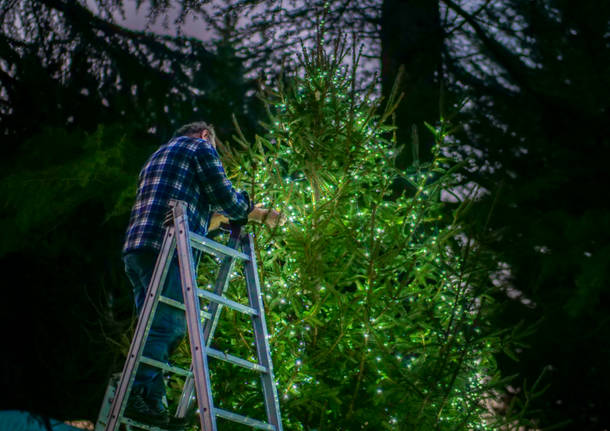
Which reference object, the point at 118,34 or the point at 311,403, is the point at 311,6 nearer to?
the point at 118,34

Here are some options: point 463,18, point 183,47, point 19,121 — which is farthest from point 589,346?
point 19,121

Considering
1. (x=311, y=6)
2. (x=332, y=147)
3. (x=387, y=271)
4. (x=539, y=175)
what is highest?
(x=311, y=6)

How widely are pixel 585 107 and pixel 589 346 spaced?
272 centimetres

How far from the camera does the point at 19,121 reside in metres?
6.43

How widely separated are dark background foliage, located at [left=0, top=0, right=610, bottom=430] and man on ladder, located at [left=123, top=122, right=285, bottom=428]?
214cm

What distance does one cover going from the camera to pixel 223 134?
727 centimetres

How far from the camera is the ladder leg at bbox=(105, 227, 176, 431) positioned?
2637 mm

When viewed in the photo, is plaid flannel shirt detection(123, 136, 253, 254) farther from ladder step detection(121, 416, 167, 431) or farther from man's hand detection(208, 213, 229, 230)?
ladder step detection(121, 416, 167, 431)

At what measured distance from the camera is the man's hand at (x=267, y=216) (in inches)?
129

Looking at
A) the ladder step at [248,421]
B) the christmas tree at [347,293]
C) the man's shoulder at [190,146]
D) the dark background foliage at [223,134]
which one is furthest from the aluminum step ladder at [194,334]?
the dark background foliage at [223,134]

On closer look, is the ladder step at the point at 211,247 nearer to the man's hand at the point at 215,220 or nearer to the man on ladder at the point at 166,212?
the man on ladder at the point at 166,212

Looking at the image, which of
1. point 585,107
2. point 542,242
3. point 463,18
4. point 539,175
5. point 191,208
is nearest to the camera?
point 191,208

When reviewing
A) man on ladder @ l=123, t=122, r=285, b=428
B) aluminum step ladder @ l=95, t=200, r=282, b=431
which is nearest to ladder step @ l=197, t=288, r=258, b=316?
aluminum step ladder @ l=95, t=200, r=282, b=431

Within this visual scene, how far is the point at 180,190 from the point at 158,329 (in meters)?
0.75
